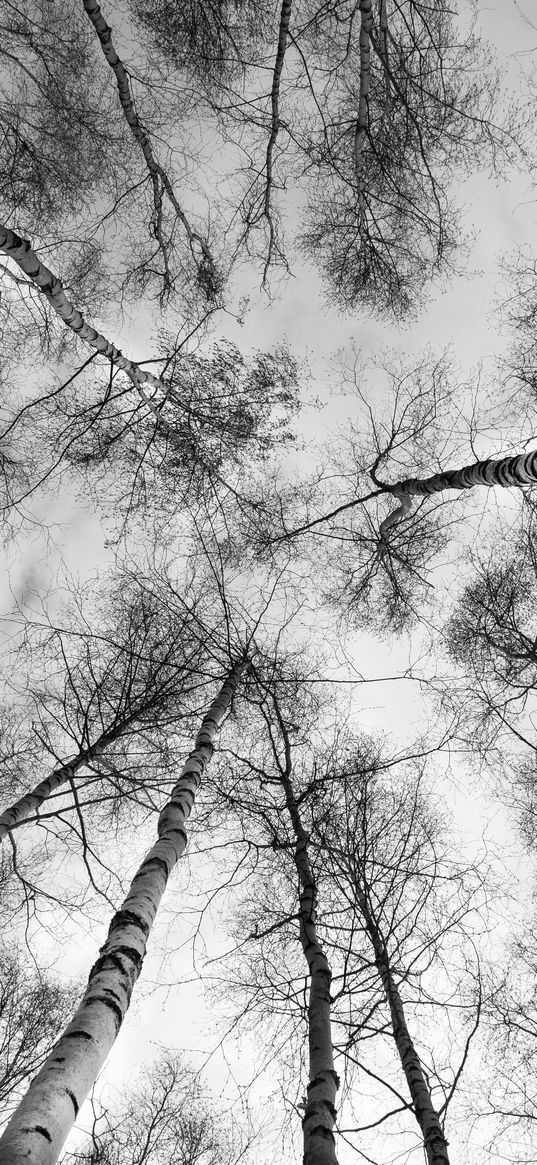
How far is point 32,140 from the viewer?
22.2 feet

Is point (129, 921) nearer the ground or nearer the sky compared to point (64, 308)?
nearer the ground

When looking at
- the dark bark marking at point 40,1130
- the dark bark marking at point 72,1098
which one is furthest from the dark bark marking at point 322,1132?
the dark bark marking at point 40,1130

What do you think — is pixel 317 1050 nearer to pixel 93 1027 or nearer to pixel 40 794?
pixel 93 1027

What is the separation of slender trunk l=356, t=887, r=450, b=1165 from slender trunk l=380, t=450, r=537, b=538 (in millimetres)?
4118

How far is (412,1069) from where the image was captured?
4574mm

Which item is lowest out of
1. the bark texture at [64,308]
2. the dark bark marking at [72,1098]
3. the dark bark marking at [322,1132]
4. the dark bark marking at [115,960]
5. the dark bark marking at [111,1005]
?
the dark bark marking at [72,1098]

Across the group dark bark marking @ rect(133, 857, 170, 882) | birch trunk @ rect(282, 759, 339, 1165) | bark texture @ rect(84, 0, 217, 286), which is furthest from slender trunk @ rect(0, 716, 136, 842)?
bark texture @ rect(84, 0, 217, 286)

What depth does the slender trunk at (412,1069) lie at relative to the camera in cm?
402

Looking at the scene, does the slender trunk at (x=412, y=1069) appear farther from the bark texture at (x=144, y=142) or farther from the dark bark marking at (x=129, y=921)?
the bark texture at (x=144, y=142)

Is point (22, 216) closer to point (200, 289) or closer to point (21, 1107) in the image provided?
point (200, 289)

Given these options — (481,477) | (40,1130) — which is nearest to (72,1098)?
(40,1130)

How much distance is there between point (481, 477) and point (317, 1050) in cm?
496

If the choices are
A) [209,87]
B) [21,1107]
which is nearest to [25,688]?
[21,1107]

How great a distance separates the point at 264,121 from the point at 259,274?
1612mm
